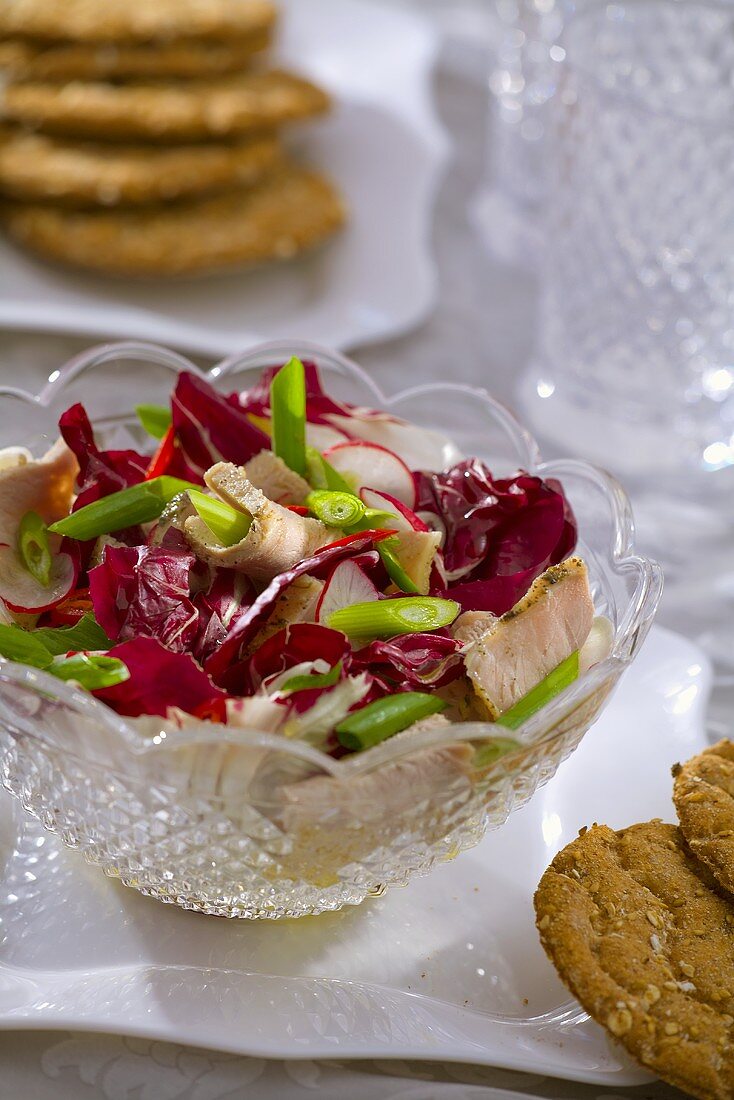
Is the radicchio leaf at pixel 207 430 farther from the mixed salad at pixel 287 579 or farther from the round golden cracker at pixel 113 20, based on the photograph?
the round golden cracker at pixel 113 20

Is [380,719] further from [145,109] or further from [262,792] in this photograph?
[145,109]

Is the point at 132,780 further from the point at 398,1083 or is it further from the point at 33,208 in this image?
the point at 33,208

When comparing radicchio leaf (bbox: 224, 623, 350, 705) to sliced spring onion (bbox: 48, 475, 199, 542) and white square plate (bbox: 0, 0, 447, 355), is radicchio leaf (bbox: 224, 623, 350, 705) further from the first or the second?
white square plate (bbox: 0, 0, 447, 355)

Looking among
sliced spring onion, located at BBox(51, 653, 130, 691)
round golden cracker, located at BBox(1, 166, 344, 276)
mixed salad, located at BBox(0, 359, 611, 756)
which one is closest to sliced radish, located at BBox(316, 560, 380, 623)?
mixed salad, located at BBox(0, 359, 611, 756)

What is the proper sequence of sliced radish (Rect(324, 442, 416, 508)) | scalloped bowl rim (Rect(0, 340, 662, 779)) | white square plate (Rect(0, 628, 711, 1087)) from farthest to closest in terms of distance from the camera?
sliced radish (Rect(324, 442, 416, 508)) → white square plate (Rect(0, 628, 711, 1087)) → scalloped bowl rim (Rect(0, 340, 662, 779))

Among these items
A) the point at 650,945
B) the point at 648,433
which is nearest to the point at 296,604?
the point at 650,945

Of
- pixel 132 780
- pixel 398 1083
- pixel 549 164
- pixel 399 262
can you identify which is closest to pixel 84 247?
pixel 399 262

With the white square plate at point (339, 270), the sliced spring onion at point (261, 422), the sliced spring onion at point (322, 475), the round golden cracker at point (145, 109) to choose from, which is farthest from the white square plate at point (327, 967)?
the round golden cracker at point (145, 109)
